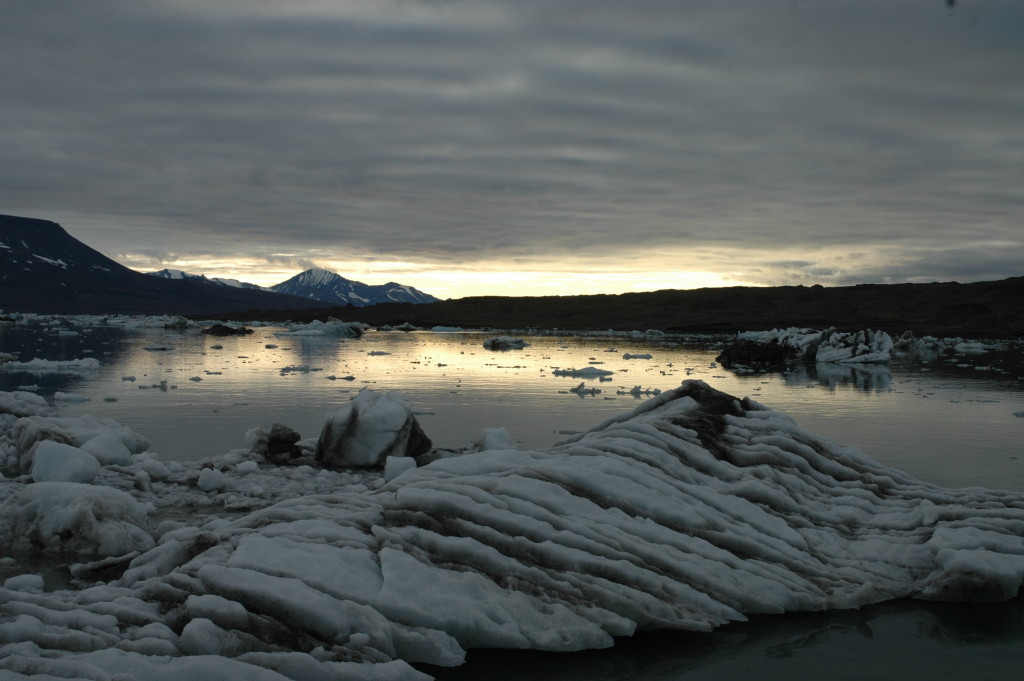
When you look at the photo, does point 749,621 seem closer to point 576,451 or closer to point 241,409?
point 576,451

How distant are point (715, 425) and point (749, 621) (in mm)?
3515

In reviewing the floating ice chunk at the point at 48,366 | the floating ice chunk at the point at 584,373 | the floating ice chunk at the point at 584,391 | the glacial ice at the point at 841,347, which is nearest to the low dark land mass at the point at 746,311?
the glacial ice at the point at 841,347

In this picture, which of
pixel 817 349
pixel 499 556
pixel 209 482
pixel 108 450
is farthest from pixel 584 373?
pixel 499 556

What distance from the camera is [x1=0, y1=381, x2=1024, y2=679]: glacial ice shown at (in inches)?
196

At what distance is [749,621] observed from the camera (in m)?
6.27

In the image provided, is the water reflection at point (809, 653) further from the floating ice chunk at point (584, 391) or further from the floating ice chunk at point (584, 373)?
the floating ice chunk at point (584, 373)

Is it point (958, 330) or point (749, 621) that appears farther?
point (958, 330)

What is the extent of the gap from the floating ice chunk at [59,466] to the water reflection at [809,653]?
21.6ft

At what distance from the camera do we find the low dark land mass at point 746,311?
8731cm

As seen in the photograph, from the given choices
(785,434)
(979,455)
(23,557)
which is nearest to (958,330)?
(979,455)

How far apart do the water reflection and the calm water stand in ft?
0.05

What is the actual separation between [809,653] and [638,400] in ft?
52.3

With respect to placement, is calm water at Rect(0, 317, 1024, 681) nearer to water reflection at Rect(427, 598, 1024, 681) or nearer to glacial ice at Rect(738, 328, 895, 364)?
water reflection at Rect(427, 598, 1024, 681)

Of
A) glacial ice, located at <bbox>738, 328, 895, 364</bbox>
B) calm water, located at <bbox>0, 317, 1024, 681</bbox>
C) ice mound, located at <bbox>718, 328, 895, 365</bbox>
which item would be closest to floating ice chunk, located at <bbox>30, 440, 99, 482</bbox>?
calm water, located at <bbox>0, 317, 1024, 681</bbox>
